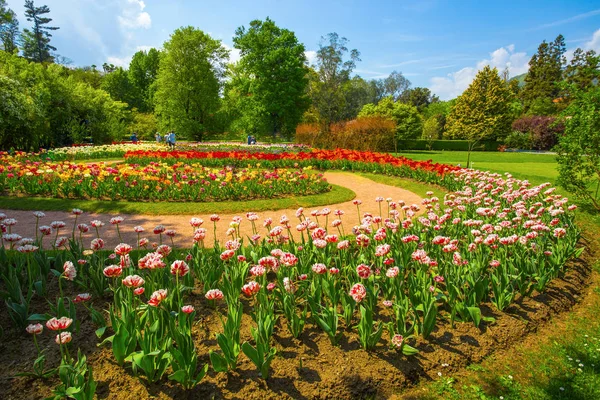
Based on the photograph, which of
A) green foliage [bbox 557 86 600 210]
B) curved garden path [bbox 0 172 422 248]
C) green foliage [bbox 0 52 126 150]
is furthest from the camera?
green foliage [bbox 0 52 126 150]

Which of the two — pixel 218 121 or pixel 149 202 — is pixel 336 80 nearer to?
pixel 218 121

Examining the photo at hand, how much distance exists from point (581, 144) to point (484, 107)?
138 ft

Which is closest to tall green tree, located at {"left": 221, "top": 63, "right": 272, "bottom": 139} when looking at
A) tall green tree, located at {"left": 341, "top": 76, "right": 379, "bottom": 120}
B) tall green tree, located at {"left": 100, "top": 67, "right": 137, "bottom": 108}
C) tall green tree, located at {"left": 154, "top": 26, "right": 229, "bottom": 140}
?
tall green tree, located at {"left": 154, "top": 26, "right": 229, "bottom": 140}

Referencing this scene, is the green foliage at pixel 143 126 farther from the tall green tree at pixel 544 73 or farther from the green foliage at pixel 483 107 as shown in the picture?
the tall green tree at pixel 544 73

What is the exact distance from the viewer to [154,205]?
8898 mm

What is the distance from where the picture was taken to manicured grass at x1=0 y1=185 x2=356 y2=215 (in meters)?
8.55

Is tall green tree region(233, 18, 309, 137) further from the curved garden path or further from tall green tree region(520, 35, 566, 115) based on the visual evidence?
tall green tree region(520, 35, 566, 115)

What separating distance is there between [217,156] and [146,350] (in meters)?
15.6

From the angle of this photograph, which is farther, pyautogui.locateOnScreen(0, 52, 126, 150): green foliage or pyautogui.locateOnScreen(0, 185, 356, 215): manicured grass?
pyautogui.locateOnScreen(0, 52, 126, 150): green foliage

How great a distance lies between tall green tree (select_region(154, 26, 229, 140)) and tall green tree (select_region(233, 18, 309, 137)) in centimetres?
409

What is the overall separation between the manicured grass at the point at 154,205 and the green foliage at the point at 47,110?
12.8m

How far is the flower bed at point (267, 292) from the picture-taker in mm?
2611

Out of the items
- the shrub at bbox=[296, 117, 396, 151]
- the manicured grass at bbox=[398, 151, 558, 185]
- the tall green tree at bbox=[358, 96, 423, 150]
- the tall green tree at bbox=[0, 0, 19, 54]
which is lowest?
the manicured grass at bbox=[398, 151, 558, 185]

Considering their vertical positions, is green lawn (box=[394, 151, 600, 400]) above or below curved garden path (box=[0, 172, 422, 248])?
below
